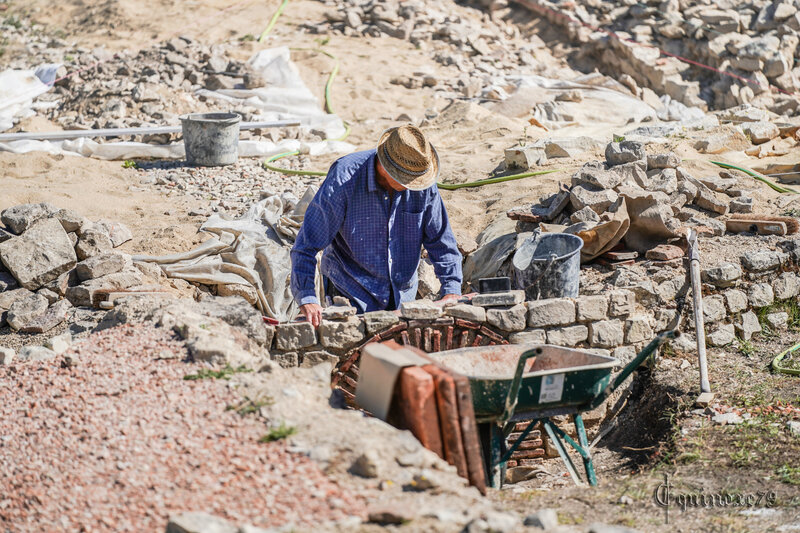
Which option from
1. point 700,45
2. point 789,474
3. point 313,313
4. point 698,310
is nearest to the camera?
point 789,474

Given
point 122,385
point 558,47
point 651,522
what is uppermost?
point 122,385

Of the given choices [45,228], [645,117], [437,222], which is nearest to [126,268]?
[45,228]

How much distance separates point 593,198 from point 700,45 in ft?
30.2

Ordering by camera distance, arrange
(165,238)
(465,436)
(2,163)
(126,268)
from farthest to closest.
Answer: (2,163)
(165,238)
(126,268)
(465,436)

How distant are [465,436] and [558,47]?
13.4m

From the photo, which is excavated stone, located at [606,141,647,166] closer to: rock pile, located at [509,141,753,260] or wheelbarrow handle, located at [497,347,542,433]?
rock pile, located at [509,141,753,260]

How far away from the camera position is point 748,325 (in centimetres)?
633

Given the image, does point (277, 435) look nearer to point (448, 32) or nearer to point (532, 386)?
point (532, 386)

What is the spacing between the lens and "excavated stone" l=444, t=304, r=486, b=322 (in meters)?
5.03

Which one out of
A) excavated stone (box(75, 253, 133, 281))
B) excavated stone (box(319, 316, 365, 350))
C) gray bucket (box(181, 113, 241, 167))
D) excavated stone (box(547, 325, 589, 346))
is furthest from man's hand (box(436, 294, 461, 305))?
gray bucket (box(181, 113, 241, 167))

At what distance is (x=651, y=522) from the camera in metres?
3.79

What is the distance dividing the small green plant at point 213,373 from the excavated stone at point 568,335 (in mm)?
2183

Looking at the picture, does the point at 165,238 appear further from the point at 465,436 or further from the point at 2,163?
the point at 465,436

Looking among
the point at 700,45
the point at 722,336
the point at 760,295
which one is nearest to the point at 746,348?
the point at 722,336
